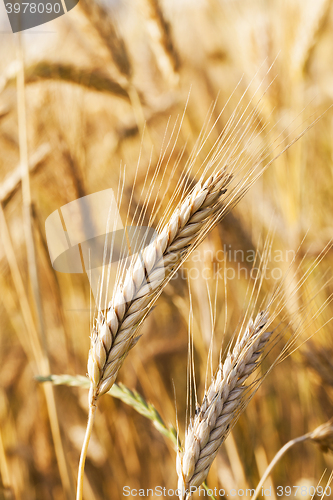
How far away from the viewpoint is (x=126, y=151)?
2.02 feet

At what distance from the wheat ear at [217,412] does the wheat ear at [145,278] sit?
14cm

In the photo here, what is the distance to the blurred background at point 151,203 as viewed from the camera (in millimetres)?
587

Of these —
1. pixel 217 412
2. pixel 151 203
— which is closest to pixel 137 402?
pixel 217 412

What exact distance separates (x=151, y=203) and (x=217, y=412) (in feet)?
1.40

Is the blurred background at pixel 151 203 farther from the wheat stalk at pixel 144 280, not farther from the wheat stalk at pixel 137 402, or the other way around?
the wheat stalk at pixel 144 280

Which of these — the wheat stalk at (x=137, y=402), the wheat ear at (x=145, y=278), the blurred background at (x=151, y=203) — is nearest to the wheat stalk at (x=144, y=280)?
the wheat ear at (x=145, y=278)

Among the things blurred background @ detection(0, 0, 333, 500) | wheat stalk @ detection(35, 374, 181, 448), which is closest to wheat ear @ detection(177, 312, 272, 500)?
wheat stalk @ detection(35, 374, 181, 448)

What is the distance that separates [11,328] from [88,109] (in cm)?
55

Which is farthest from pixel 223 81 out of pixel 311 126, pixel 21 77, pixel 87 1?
pixel 21 77

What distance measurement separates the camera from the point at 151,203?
0.62 metres

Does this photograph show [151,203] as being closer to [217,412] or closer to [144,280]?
[144,280]

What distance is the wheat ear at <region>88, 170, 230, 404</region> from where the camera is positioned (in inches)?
13.7

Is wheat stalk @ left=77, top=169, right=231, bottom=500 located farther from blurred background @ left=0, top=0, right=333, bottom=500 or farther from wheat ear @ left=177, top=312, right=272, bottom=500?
blurred background @ left=0, top=0, right=333, bottom=500

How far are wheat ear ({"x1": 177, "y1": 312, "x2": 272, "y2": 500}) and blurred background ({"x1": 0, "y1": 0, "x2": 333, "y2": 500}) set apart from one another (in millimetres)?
182
